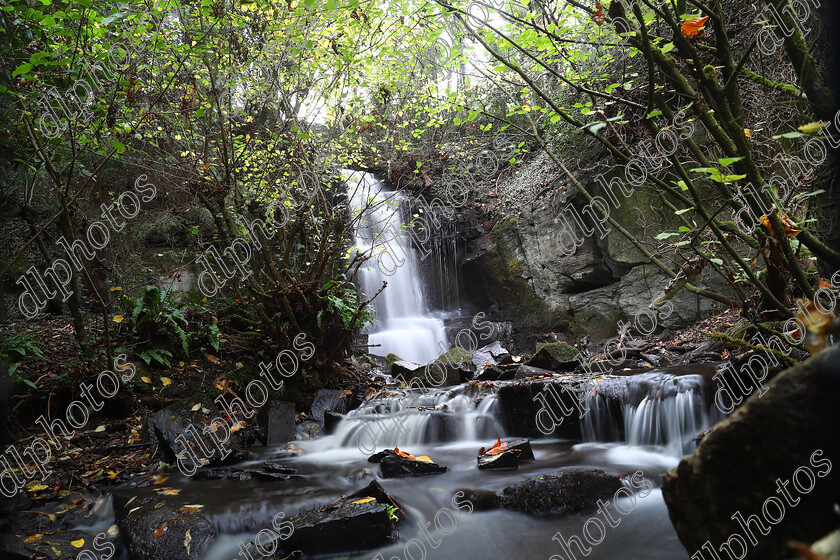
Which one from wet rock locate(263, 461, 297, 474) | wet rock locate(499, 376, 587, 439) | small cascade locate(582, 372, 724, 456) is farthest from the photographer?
wet rock locate(499, 376, 587, 439)

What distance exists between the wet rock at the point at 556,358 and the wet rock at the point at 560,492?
14.2 ft

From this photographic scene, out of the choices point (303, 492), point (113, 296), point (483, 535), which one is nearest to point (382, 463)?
point (303, 492)

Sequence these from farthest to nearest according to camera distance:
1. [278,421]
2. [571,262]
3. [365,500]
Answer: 1. [571,262]
2. [278,421]
3. [365,500]

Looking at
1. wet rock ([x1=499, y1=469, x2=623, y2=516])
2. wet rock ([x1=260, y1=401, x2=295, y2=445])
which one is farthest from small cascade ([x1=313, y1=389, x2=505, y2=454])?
wet rock ([x1=499, y1=469, x2=623, y2=516])

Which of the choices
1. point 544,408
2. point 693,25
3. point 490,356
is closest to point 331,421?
point 544,408

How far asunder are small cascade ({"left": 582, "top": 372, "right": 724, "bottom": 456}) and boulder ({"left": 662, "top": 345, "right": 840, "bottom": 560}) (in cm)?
400

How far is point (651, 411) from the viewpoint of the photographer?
536 centimetres

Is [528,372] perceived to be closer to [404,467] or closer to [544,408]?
[544,408]

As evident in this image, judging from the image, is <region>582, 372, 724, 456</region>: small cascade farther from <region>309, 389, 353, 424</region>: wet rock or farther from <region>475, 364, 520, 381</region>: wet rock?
<region>309, 389, 353, 424</region>: wet rock

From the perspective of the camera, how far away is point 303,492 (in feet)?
14.0

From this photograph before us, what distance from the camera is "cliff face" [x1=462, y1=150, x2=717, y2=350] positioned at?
32.6 ft

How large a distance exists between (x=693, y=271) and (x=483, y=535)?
3134 mm

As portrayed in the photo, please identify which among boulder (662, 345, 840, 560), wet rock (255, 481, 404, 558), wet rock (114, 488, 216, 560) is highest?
boulder (662, 345, 840, 560)

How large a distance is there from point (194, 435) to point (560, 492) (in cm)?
420
